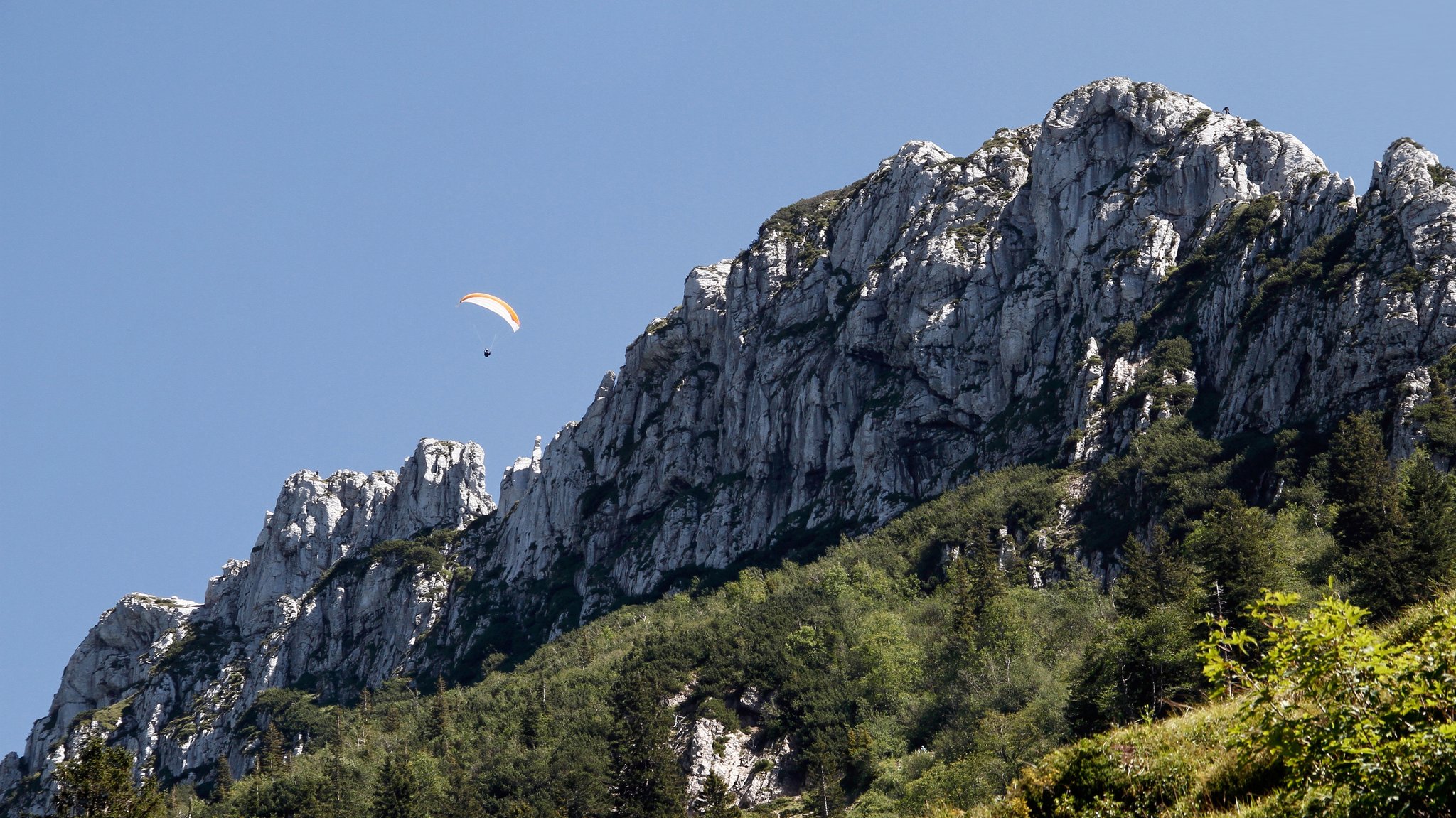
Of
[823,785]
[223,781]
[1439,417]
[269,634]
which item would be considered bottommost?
[823,785]

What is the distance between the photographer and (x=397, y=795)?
71875 millimetres

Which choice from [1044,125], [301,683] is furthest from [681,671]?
[301,683]

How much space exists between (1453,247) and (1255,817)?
80517 millimetres

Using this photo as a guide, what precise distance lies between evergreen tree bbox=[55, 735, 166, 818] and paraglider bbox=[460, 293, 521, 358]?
133 ft

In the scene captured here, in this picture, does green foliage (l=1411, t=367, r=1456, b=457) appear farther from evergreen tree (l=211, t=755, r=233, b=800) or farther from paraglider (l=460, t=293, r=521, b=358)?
evergreen tree (l=211, t=755, r=233, b=800)

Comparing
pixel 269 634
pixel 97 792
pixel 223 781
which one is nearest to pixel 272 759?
pixel 223 781

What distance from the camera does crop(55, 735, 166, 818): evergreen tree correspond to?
158ft

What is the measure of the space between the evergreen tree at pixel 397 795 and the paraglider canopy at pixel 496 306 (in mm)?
29975

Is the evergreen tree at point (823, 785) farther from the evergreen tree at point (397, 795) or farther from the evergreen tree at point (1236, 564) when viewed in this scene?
the evergreen tree at point (1236, 564)

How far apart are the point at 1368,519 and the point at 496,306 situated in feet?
184

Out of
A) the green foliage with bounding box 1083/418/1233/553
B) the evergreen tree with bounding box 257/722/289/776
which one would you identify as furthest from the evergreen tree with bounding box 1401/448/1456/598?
the evergreen tree with bounding box 257/722/289/776

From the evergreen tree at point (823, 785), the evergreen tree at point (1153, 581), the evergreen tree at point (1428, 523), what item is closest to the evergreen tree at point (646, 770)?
the evergreen tree at point (823, 785)

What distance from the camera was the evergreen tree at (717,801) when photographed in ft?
207

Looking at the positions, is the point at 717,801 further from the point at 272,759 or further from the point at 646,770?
the point at 272,759
